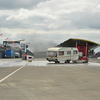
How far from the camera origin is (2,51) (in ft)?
290

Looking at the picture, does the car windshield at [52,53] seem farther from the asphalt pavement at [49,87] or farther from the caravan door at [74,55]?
the asphalt pavement at [49,87]

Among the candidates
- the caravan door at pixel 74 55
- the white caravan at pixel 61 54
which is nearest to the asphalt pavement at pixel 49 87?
the white caravan at pixel 61 54

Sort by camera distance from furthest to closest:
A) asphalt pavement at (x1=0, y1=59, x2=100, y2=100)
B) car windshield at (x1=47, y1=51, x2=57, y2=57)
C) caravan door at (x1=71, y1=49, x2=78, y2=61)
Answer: caravan door at (x1=71, y1=49, x2=78, y2=61), car windshield at (x1=47, y1=51, x2=57, y2=57), asphalt pavement at (x1=0, y1=59, x2=100, y2=100)

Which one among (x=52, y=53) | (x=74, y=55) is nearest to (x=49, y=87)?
(x=52, y=53)

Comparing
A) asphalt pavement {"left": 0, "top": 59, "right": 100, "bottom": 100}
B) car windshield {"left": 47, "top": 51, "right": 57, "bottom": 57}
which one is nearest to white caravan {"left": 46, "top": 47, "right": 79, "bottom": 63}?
car windshield {"left": 47, "top": 51, "right": 57, "bottom": 57}

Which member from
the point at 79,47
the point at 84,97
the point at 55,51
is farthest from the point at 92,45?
the point at 84,97

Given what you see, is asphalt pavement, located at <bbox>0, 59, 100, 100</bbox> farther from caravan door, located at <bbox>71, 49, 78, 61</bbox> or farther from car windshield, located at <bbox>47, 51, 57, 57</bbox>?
caravan door, located at <bbox>71, 49, 78, 61</bbox>

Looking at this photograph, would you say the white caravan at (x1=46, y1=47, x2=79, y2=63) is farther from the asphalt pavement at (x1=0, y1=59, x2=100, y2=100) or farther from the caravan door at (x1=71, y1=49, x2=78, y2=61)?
the asphalt pavement at (x1=0, y1=59, x2=100, y2=100)

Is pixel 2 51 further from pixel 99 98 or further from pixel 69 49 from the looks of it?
pixel 99 98

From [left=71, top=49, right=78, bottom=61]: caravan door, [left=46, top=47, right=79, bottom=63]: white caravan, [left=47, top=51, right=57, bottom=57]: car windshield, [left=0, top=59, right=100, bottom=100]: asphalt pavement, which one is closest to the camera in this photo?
[left=0, top=59, right=100, bottom=100]: asphalt pavement

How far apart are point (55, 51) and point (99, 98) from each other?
1179 inches

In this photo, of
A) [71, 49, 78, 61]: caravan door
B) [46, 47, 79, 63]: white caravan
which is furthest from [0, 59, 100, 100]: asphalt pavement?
[71, 49, 78, 61]: caravan door

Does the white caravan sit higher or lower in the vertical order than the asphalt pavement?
higher

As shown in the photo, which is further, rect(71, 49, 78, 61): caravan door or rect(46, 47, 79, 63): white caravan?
rect(71, 49, 78, 61): caravan door
